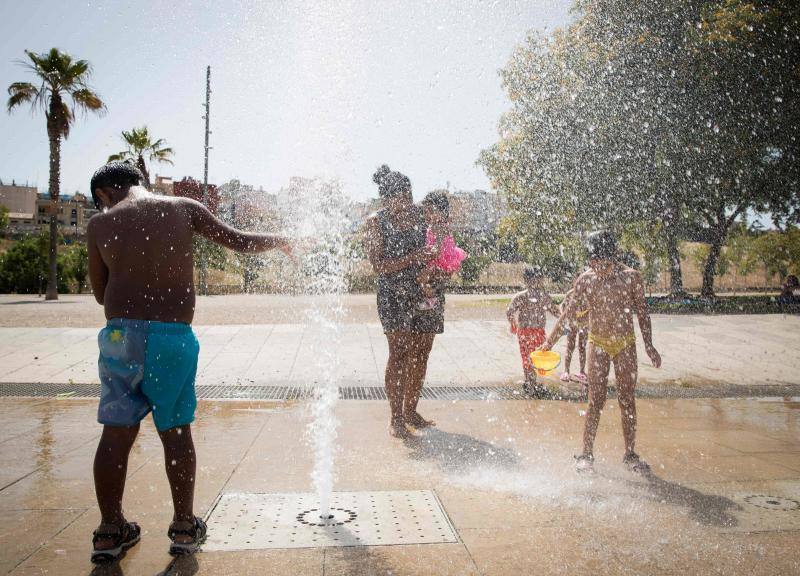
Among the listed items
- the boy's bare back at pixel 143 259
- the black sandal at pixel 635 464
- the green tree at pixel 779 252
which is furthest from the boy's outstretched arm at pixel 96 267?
the green tree at pixel 779 252

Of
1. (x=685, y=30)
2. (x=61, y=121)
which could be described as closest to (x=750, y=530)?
(x=685, y=30)

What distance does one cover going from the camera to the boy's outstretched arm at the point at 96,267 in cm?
298

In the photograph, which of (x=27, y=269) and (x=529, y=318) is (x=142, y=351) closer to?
(x=529, y=318)

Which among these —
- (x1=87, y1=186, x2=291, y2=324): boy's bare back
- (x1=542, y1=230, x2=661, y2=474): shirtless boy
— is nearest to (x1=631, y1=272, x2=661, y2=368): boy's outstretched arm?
(x1=542, y1=230, x2=661, y2=474): shirtless boy

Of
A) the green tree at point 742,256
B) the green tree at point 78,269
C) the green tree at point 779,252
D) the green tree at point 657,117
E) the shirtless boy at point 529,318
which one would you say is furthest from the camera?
the green tree at point 742,256

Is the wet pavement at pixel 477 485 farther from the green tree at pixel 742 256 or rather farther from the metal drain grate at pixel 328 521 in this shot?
the green tree at pixel 742 256

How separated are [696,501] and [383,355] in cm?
536

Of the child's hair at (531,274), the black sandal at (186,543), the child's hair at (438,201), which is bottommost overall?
the black sandal at (186,543)

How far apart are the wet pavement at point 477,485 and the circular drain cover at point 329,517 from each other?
1.11 feet

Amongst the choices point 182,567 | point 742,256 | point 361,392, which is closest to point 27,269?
point 361,392

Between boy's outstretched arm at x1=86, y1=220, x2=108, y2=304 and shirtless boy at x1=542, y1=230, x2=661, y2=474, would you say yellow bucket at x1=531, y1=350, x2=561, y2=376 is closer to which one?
shirtless boy at x1=542, y1=230, x2=661, y2=474

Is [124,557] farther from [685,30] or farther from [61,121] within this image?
[61,121]

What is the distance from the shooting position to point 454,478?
4078mm

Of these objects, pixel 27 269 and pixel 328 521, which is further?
pixel 27 269
